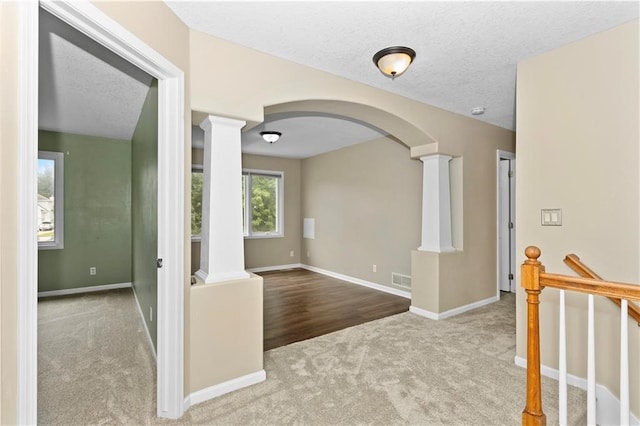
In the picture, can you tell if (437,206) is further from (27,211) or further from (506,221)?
(27,211)

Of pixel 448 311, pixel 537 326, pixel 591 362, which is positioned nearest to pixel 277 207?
pixel 448 311

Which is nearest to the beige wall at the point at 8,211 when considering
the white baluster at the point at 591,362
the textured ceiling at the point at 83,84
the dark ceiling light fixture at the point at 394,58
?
the textured ceiling at the point at 83,84

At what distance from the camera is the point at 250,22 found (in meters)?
2.09

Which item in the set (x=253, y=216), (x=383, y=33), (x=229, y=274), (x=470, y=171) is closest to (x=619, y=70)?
(x=383, y=33)

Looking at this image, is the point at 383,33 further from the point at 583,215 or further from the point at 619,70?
the point at 583,215

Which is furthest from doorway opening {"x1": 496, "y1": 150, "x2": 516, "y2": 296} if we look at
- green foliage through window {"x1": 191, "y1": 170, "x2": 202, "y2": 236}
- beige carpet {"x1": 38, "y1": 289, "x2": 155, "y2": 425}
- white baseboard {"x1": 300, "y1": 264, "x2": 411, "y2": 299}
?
green foliage through window {"x1": 191, "y1": 170, "x2": 202, "y2": 236}

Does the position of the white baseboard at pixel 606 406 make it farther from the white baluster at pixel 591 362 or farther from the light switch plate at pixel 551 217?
the light switch plate at pixel 551 217

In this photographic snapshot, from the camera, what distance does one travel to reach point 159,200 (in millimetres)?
2061

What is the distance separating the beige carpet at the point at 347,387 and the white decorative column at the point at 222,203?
87cm

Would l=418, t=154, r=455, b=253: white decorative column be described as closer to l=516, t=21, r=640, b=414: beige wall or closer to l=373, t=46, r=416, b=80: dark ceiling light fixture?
l=516, t=21, r=640, b=414: beige wall

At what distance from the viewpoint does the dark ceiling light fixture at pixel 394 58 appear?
92.8 inches

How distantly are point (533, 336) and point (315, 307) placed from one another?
2.97 metres

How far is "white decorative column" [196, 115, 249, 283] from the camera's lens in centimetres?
227

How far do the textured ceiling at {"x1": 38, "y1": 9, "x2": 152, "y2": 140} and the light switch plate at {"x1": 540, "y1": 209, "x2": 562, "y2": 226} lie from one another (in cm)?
348
